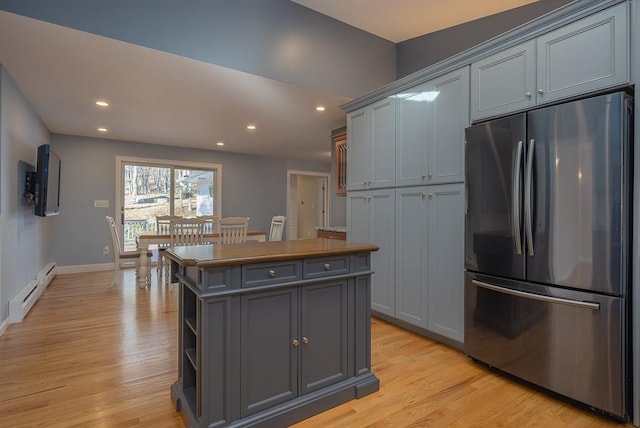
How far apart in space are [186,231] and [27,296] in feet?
5.50

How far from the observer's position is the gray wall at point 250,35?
7.61 ft

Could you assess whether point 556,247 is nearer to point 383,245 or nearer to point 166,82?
point 383,245

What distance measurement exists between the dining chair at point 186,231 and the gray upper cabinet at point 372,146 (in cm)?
203

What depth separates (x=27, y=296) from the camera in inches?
134

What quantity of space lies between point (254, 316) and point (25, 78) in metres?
3.33

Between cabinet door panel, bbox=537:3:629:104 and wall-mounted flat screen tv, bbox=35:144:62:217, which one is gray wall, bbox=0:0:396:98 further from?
cabinet door panel, bbox=537:3:629:104

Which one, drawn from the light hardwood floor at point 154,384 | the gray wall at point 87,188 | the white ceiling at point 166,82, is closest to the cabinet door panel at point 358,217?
the light hardwood floor at point 154,384

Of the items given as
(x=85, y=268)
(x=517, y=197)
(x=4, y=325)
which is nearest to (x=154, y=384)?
(x=4, y=325)

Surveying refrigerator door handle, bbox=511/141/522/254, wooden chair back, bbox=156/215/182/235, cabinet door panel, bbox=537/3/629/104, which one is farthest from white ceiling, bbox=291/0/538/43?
wooden chair back, bbox=156/215/182/235

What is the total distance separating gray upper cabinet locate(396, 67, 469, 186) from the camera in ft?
8.09

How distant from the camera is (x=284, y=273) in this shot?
5.41ft

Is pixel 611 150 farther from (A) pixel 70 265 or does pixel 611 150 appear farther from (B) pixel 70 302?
(A) pixel 70 265

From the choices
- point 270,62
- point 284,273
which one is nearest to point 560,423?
point 284,273

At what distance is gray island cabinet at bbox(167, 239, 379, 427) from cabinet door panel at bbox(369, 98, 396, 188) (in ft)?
4.40
